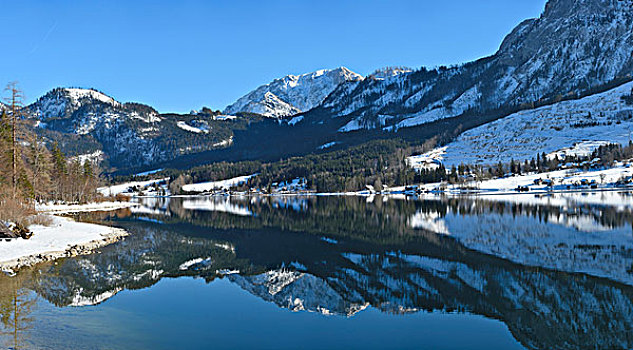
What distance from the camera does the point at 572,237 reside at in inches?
1244

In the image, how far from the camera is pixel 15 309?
16.4 metres

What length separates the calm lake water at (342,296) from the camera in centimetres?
1341

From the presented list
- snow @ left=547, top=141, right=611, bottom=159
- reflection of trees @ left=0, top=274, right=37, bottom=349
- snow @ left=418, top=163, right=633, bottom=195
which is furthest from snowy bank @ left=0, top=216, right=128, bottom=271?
snow @ left=547, top=141, right=611, bottom=159

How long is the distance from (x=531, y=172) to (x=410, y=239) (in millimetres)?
138674

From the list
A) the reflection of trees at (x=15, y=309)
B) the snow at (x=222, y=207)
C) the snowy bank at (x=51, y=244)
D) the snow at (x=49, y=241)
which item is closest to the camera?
the reflection of trees at (x=15, y=309)

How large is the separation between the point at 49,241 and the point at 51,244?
1.26 m

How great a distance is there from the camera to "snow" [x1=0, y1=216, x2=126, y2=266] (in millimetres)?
28116

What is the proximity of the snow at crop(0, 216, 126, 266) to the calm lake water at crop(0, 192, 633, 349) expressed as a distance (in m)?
3.18

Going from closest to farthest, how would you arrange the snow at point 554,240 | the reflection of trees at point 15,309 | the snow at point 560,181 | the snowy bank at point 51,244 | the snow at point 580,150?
the reflection of trees at point 15,309 → the snow at point 554,240 → the snowy bank at point 51,244 → the snow at point 560,181 → the snow at point 580,150

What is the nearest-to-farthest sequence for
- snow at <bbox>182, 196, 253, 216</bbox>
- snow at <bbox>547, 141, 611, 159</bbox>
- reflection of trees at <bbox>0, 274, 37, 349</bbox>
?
reflection of trees at <bbox>0, 274, 37, 349</bbox> → snow at <bbox>182, 196, 253, 216</bbox> → snow at <bbox>547, 141, 611, 159</bbox>

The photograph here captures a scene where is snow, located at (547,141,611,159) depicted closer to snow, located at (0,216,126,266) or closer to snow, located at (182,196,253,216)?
snow, located at (182,196,253,216)

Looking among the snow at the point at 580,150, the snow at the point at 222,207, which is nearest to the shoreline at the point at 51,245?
the snow at the point at 222,207

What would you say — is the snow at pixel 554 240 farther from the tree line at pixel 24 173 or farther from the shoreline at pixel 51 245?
the tree line at pixel 24 173

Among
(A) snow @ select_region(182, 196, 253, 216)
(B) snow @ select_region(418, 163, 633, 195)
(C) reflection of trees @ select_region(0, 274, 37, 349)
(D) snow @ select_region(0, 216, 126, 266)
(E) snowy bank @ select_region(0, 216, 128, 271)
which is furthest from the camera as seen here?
(B) snow @ select_region(418, 163, 633, 195)
